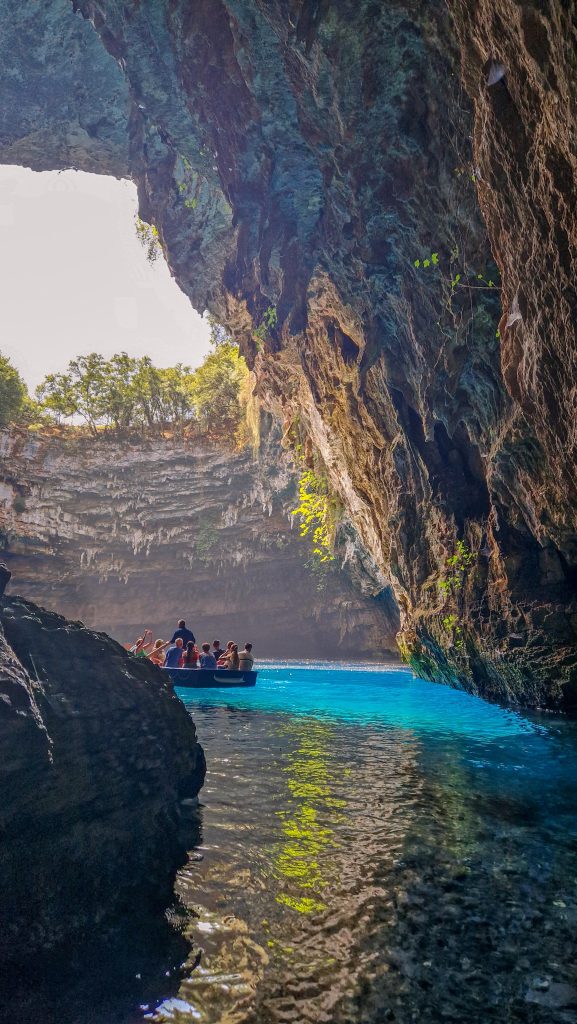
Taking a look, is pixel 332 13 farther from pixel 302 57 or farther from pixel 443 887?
pixel 443 887

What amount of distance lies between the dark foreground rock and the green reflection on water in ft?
2.35

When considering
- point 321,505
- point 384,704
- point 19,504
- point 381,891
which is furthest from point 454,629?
point 19,504

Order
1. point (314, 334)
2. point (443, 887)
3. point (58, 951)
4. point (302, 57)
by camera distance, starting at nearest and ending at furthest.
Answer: point (58, 951)
point (443, 887)
point (302, 57)
point (314, 334)

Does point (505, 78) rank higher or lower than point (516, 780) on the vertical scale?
higher

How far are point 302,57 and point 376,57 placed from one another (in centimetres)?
130

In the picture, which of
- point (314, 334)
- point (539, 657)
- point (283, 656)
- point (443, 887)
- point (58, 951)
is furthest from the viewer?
point (283, 656)

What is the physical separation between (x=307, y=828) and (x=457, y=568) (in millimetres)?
8827

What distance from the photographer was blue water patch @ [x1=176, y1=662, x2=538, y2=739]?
→ 8812mm

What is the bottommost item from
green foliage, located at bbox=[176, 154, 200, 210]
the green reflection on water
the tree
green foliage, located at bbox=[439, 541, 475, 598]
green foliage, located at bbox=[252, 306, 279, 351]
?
the green reflection on water

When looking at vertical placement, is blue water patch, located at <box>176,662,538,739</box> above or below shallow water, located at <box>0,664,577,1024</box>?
below

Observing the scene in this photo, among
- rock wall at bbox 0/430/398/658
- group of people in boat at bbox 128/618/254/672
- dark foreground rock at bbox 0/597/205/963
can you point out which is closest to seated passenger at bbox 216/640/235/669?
group of people in boat at bbox 128/618/254/672

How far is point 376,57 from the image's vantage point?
7.09 metres

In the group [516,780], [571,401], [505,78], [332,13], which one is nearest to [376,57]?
[332,13]

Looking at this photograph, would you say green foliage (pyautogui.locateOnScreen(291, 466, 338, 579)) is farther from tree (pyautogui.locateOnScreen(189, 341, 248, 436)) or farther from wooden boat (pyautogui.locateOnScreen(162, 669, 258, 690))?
tree (pyautogui.locateOnScreen(189, 341, 248, 436))
